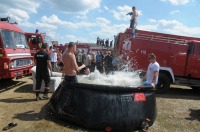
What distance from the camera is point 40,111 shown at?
7016mm

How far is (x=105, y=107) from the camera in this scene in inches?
226

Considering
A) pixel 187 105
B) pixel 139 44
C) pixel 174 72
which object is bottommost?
pixel 187 105

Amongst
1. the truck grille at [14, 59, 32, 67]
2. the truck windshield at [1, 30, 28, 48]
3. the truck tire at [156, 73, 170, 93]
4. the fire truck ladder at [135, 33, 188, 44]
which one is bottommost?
the truck tire at [156, 73, 170, 93]

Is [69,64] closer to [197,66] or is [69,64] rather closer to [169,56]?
[169,56]

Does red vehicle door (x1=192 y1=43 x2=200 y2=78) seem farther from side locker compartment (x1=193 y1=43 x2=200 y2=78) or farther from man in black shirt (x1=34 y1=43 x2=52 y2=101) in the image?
man in black shirt (x1=34 y1=43 x2=52 y2=101)

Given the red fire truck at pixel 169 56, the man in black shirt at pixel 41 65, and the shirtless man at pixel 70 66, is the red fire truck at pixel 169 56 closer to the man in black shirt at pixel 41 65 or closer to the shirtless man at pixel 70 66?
the man in black shirt at pixel 41 65

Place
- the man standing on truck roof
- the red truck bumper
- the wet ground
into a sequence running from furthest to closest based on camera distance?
the red truck bumper
the man standing on truck roof
the wet ground

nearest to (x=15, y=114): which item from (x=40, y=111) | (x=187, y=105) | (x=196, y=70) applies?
(x=40, y=111)

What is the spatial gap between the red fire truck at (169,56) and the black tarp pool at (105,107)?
5266mm

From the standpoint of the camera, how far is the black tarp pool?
5.69 metres

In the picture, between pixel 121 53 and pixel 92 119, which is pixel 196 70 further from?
pixel 92 119

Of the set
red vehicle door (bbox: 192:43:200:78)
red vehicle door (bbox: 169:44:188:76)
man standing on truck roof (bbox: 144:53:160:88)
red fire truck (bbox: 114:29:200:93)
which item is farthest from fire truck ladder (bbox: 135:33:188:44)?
man standing on truck roof (bbox: 144:53:160:88)

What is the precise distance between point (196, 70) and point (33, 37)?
32.4 feet

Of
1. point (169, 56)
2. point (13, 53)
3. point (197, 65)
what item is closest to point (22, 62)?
point (13, 53)
